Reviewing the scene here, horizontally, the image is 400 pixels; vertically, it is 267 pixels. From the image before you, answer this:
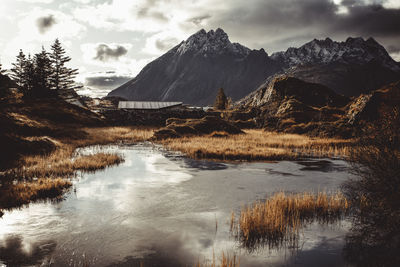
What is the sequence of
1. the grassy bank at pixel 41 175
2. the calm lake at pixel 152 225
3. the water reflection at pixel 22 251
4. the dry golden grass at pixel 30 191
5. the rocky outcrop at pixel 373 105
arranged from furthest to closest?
the rocky outcrop at pixel 373 105
the grassy bank at pixel 41 175
the dry golden grass at pixel 30 191
the calm lake at pixel 152 225
the water reflection at pixel 22 251

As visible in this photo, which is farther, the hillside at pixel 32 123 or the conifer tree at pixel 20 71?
the conifer tree at pixel 20 71

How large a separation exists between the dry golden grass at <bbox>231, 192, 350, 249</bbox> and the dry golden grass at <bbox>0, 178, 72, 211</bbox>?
927cm

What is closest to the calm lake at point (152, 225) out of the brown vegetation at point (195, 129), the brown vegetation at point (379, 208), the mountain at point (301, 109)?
the brown vegetation at point (379, 208)

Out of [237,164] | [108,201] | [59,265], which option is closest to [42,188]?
[108,201]

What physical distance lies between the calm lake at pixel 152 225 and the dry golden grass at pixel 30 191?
2.49ft

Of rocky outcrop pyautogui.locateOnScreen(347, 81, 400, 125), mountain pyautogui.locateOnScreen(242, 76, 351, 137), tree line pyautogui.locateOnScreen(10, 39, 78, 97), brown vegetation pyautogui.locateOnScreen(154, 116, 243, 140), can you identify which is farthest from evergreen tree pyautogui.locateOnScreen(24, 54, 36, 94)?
rocky outcrop pyautogui.locateOnScreen(347, 81, 400, 125)

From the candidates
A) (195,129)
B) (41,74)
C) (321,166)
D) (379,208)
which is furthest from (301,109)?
(41,74)

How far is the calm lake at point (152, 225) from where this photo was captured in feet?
25.7

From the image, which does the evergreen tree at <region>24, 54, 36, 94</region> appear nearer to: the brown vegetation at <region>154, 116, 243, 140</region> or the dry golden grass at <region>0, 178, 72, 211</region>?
the brown vegetation at <region>154, 116, 243, 140</region>

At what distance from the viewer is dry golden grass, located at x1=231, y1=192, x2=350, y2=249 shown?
9.03m

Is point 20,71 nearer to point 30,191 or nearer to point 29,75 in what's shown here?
point 29,75

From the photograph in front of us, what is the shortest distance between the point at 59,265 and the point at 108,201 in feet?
18.6

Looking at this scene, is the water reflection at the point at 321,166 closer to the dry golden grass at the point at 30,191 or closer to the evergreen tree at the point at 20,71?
the dry golden grass at the point at 30,191

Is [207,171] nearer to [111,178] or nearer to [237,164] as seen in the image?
[237,164]
